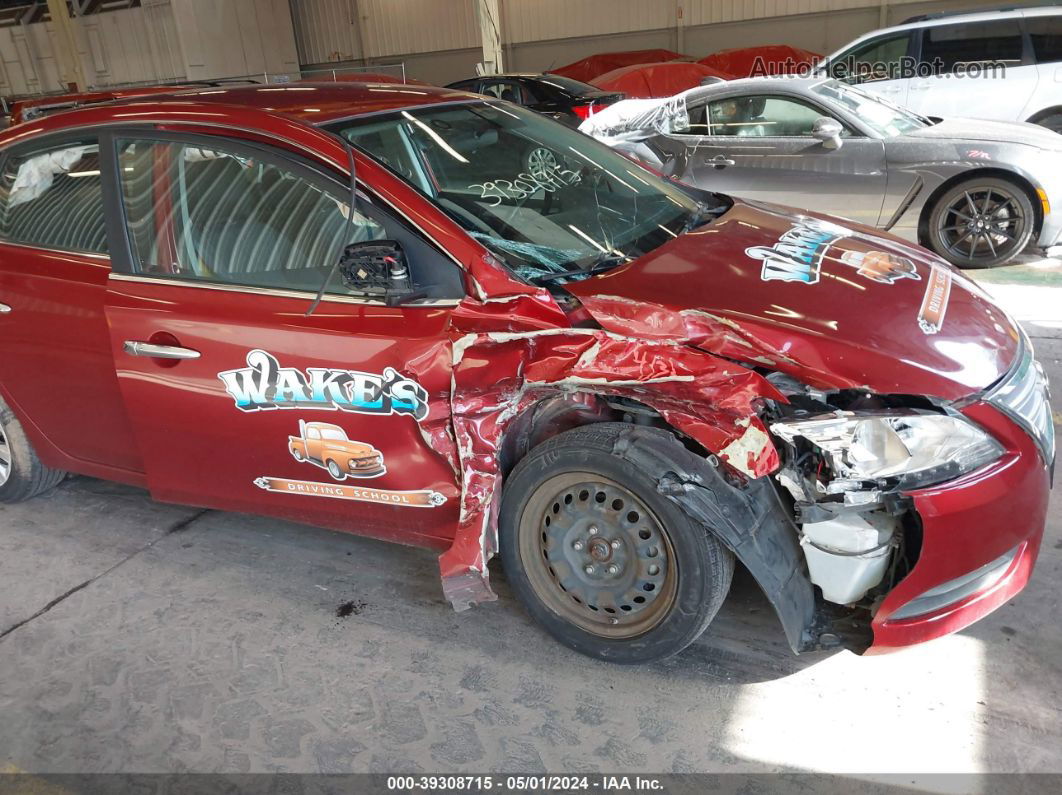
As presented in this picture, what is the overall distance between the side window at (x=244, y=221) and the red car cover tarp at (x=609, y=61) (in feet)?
45.7

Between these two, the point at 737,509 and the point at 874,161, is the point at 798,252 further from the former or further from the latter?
the point at 874,161

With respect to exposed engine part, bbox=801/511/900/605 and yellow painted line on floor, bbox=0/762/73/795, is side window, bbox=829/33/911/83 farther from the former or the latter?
yellow painted line on floor, bbox=0/762/73/795

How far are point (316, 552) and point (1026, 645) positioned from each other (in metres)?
2.38

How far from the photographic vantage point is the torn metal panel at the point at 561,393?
2021mm

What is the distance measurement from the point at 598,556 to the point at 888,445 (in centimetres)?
82

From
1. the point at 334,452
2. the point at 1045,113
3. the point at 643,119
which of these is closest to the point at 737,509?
the point at 334,452

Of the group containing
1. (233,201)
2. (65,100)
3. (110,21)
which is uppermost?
(110,21)

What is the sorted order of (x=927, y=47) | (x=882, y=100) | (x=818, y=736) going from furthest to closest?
1. (x=927, y=47)
2. (x=882, y=100)
3. (x=818, y=736)

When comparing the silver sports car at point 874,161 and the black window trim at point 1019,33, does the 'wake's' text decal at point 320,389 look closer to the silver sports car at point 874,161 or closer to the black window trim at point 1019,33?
the silver sports car at point 874,161

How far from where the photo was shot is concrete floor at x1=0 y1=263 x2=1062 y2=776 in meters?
2.13

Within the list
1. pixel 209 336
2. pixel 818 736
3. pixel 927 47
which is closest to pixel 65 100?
pixel 209 336

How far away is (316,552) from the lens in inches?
122

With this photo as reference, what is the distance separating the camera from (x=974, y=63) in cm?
776

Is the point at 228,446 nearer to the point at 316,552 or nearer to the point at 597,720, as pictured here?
the point at 316,552
